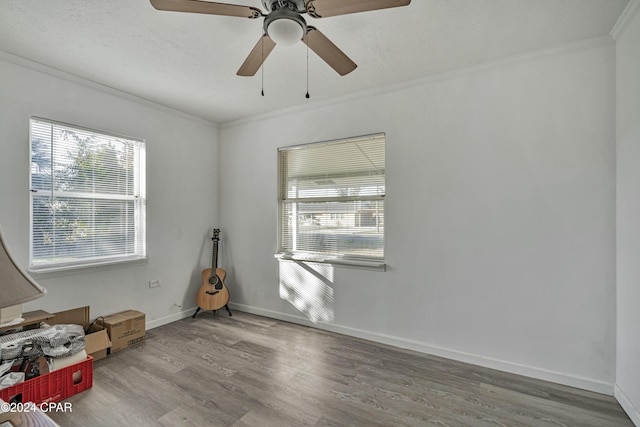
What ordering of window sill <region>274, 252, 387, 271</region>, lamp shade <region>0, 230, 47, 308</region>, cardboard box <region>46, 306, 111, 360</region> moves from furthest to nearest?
window sill <region>274, 252, 387, 271</region> → cardboard box <region>46, 306, 111, 360</region> → lamp shade <region>0, 230, 47, 308</region>

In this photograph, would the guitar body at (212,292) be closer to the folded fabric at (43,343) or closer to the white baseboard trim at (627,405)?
the folded fabric at (43,343)

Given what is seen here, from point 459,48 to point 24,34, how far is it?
3.22 metres

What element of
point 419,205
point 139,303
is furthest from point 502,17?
point 139,303

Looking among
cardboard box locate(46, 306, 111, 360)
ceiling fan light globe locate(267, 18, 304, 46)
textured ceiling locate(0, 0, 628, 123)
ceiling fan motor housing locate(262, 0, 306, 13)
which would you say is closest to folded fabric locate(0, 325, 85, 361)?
cardboard box locate(46, 306, 111, 360)

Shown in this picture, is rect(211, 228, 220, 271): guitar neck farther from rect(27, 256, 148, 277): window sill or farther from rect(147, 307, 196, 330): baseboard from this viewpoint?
rect(27, 256, 148, 277): window sill

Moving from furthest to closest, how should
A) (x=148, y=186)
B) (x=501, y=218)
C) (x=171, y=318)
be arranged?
1. (x=171, y=318)
2. (x=148, y=186)
3. (x=501, y=218)

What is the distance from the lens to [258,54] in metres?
1.94

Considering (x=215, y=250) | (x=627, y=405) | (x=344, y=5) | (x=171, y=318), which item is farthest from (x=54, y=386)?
(x=627, y=405)

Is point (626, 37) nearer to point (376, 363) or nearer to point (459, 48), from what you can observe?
point (459, 48)

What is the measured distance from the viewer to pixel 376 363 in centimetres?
278

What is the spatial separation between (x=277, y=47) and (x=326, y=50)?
69cm

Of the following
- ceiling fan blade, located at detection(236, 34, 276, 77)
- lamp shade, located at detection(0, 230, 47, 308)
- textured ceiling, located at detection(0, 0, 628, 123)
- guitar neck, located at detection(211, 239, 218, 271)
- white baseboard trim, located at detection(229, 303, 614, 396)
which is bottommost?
white baseboard trim, located at detection(229, 303, 614, 396)

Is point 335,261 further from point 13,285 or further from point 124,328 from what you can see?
point 13,285

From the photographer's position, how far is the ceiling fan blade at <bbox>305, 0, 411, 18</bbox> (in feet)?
5.00
